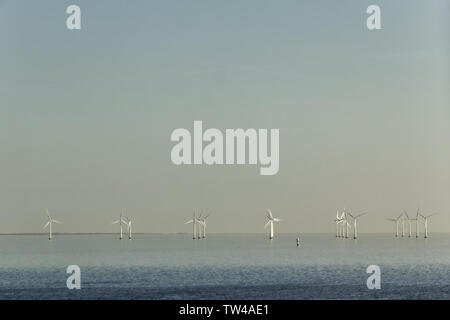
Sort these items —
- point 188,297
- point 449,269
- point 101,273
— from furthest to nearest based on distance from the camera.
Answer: point 449,269
point 101,273
point 188,297

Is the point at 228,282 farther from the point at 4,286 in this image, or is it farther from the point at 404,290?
the point at 4,286

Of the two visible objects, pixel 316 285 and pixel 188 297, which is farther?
pixel 316 285

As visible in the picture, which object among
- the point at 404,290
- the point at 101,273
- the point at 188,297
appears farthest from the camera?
the point at 101,273
